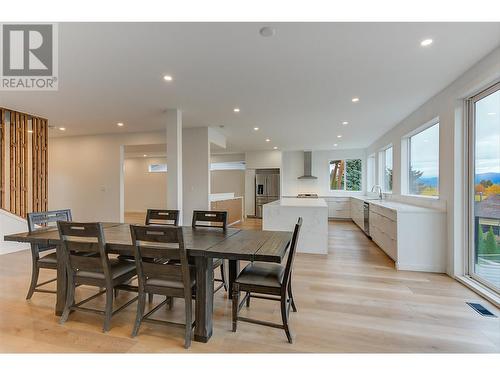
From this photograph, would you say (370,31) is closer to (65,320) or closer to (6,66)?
(65,320)

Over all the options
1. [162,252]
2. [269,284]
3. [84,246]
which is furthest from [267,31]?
[84,246]

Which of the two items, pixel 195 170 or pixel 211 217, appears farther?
pixel 195 170

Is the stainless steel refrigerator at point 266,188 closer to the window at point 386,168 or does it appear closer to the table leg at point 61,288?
the window at point 386,168

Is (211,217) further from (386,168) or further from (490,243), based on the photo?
(386,168)

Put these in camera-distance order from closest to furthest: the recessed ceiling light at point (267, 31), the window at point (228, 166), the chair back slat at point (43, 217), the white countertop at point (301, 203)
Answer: the recessed ceiling light at point (267, 31) < the chair back slat at point (43, 217) < the white countertop at point (301, 203) < the window at point (228, 166)

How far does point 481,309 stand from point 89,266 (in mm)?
3770

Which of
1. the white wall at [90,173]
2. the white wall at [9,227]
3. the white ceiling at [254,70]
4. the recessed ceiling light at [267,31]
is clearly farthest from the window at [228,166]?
the recessed ceiling light at [267,31]

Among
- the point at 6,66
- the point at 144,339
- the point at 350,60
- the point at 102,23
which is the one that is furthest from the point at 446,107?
the point at 6,66

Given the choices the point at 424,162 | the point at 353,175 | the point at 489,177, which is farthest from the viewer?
the point at 353,175

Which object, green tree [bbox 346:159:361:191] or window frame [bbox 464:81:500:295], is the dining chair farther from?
green tree [bbox 346:159:361:191]

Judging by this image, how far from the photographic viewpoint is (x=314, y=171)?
30.7ft

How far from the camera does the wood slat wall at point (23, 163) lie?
187 inches

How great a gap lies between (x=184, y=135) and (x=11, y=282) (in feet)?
13.7

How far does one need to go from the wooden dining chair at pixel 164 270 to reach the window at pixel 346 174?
8217 millimetres
